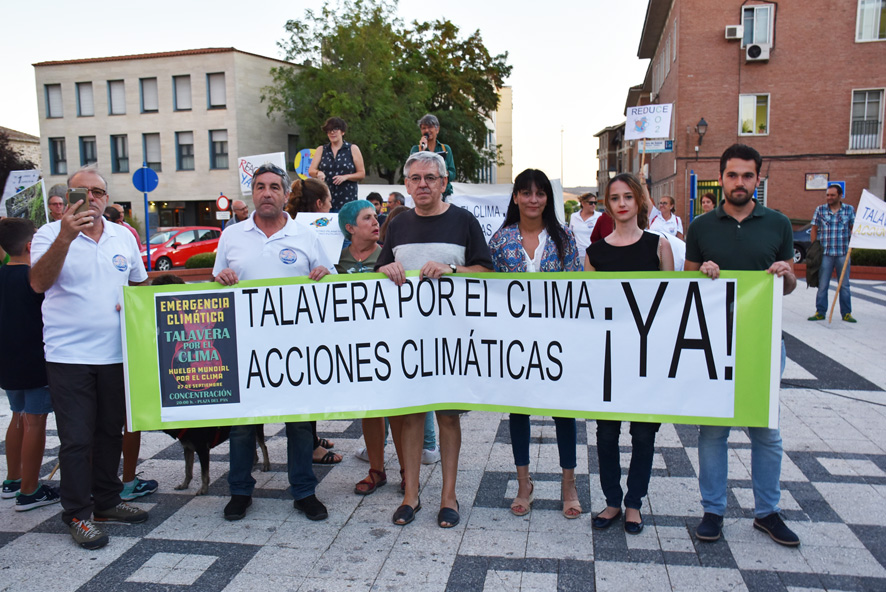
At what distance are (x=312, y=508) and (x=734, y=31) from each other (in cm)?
2888

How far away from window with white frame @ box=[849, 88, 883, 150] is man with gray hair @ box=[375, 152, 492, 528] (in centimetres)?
2943

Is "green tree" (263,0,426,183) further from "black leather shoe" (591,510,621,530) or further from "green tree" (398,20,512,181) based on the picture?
"black leather shoe" (591,510,621,530)

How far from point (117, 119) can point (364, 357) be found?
4173cm

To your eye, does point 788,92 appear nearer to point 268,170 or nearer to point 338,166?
point 338,166

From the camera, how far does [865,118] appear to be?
28203 mm

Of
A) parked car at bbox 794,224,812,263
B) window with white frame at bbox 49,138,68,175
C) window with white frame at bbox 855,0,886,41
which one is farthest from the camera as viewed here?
window with white frame at bbox 49,138,68,175

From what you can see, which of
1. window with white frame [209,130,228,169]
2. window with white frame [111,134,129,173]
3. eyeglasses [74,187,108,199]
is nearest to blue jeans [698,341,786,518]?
eyeglasses [74,187,108,199]

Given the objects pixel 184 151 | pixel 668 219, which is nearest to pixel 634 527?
pixel 668 219

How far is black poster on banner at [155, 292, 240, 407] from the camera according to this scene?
4.09m

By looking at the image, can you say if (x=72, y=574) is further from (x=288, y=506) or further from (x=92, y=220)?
(x=92, y=220)

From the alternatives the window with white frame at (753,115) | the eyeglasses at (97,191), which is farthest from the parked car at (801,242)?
the eyeglasses at (97,191)

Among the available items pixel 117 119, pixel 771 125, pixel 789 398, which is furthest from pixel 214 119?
pixel 789 398

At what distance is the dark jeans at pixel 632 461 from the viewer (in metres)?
3.79

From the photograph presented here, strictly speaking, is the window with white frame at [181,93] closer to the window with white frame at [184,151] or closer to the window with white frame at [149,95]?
the window with white frame at [149,95]
